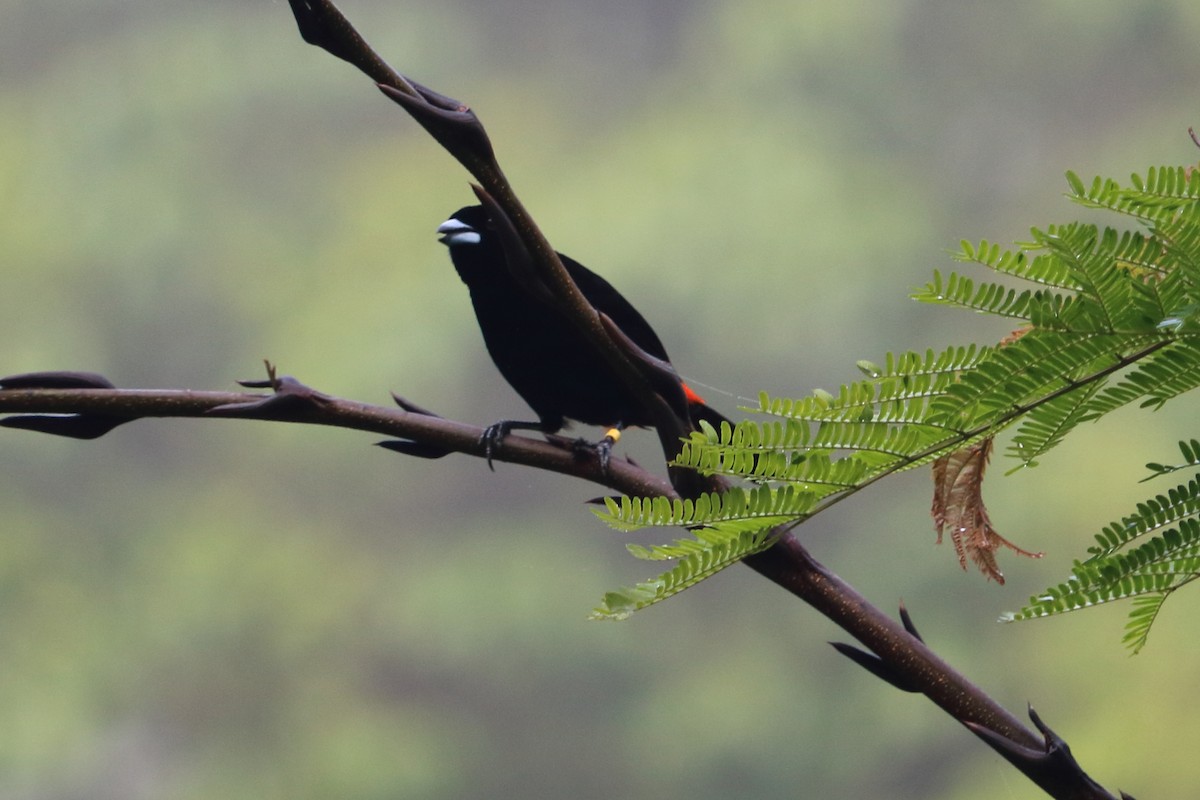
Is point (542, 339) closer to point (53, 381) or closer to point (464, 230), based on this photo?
point (464, 230)

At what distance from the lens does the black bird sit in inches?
68.2

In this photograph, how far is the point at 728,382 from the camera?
4.38m

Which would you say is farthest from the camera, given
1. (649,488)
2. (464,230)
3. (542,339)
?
(464,230)

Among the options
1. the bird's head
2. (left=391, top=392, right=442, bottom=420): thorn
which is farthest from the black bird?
(left=391, top=392, right=442, bottom=420): thorn

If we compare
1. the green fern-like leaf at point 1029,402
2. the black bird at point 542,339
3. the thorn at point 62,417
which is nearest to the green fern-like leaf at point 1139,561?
the green fern-like leaf at point 1029,402

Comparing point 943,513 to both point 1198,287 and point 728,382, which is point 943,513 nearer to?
point 1198,287

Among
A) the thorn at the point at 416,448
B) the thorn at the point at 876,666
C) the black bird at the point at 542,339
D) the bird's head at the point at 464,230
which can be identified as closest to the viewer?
the thorn at the point at 876,666

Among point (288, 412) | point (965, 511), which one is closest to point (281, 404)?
point (288, 412)

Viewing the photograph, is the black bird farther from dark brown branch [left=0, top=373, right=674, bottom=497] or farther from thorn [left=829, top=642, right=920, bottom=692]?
thorn [left=829, top=642, right=920, bottom=692]

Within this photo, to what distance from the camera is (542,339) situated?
6.13 feet

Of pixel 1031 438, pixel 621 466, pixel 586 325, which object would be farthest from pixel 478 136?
pixel 1031 438

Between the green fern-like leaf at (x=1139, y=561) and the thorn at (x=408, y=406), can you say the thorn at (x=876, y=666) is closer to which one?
the green fern-like leaf at (x=1139, y=561)

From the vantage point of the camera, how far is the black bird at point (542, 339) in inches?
68.2

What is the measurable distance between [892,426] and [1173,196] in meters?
0.20
